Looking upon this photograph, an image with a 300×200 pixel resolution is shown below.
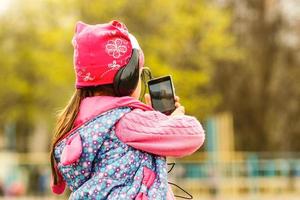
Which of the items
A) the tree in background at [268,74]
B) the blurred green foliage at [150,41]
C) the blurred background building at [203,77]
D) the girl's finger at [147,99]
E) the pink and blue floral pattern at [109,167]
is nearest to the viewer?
the pink and blue floral pattern at [109,167]

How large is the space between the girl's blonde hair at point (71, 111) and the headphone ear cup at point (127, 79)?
35 mm

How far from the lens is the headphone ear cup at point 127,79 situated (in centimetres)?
252

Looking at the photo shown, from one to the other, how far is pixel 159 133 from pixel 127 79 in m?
0.21

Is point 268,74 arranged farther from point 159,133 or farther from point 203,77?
point 159,133

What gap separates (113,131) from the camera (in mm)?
2490

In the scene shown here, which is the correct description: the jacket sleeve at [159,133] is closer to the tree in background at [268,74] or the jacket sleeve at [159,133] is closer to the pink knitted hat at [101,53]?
the pink knitted hat at [101,53]

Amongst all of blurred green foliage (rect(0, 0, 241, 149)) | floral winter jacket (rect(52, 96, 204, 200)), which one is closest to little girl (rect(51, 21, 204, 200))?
floral winter jacket (rect(52, 96, 204, 200))

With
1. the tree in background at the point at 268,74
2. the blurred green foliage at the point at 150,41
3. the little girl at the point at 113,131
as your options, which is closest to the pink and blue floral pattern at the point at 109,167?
the little girl at the point at 113,131

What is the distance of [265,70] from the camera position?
27547mm

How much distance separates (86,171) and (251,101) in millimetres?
25322

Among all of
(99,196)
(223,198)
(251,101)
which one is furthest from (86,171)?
(251,101)

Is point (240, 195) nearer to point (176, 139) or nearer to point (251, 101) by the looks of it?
point (251, 101)

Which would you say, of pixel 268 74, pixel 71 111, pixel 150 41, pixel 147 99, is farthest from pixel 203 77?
pixel 71 111

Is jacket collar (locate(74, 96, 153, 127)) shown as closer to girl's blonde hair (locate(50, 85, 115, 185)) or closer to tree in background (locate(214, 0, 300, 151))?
girl's blonde hair (locate(50, 85, 115, 185))
